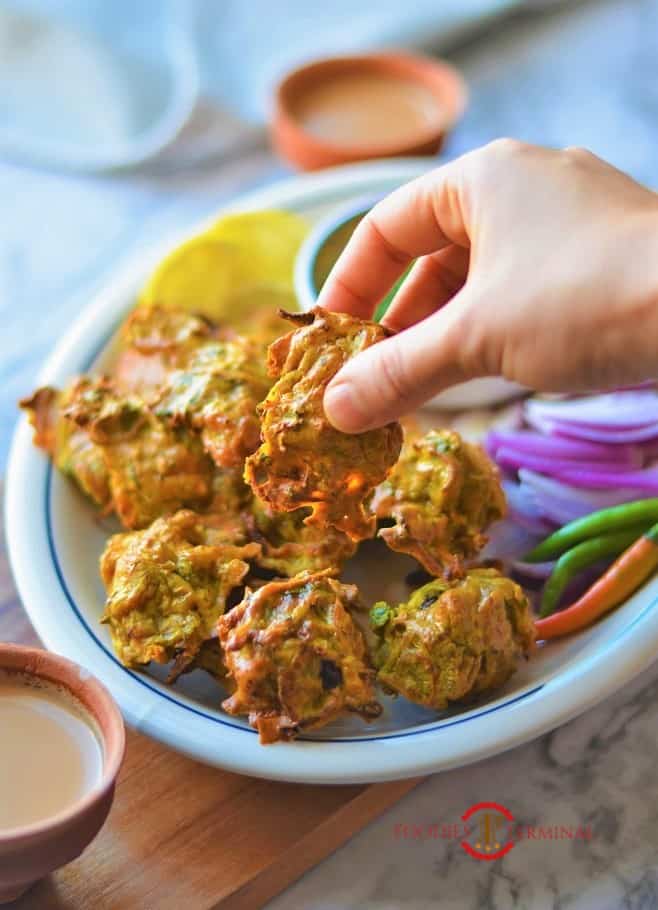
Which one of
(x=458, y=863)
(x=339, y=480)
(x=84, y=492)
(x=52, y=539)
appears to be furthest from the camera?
(x=84, y=492)

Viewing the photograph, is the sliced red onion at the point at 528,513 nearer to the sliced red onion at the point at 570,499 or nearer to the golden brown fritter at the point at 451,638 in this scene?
the sliced red onion at the point at 570,499

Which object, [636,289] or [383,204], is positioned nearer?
[636,289]

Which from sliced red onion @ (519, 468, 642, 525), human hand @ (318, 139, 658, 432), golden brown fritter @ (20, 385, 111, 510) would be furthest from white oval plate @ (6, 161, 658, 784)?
human hand @ (318, 139, 658, 432)

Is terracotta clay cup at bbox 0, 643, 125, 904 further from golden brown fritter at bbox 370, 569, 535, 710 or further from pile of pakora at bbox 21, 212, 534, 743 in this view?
golden brown fritter at bbox 370, 569, 535, 710

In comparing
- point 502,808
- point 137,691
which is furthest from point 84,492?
point 502,808

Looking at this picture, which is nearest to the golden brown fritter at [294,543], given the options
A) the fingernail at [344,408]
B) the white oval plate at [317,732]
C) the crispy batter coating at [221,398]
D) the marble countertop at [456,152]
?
the crispy batter coating at [221,398]

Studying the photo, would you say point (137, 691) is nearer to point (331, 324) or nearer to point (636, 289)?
point (331, 324)

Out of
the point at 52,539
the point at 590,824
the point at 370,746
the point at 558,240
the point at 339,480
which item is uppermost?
the point at 558,240

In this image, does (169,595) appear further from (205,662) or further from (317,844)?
(317,844)

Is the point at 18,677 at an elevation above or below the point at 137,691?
above
